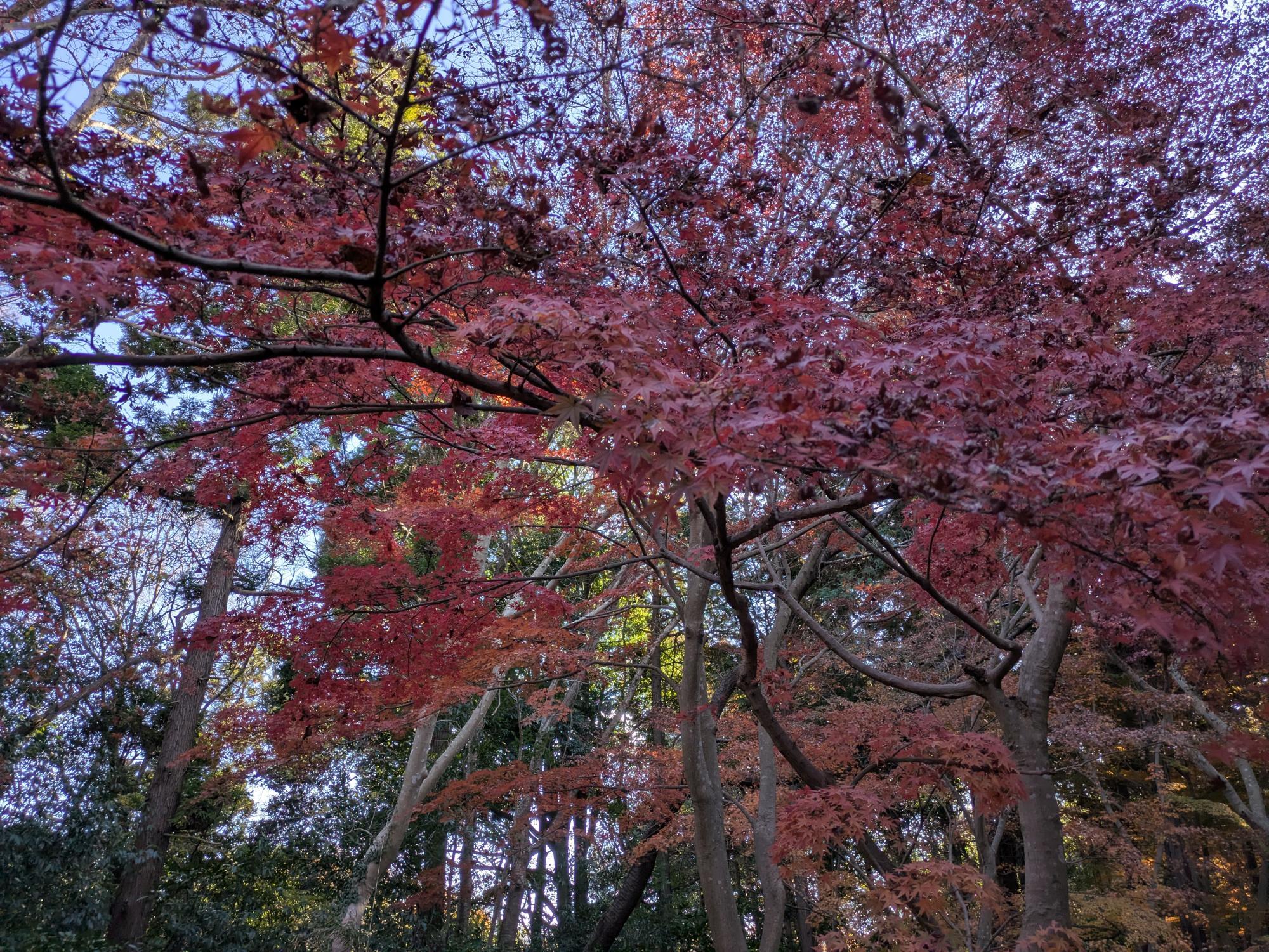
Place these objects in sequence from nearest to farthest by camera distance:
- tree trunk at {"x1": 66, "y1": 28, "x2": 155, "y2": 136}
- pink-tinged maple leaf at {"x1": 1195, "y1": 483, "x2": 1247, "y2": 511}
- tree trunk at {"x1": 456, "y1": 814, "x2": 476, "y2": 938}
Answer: pink-tinged maple leaf at {"x1": 1195, "y1": 483, "x2": 1247, "y2": 511} < tree trunk at {"x1": 66, "y1": 28, "x2": 155, "y2": 136} < tree trunk at {"x1": 456, "y1": 814, "x2": 476, "y2": 938}

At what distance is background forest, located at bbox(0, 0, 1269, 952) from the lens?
2605 mm

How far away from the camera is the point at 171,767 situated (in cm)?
921

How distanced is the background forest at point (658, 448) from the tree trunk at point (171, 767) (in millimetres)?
64

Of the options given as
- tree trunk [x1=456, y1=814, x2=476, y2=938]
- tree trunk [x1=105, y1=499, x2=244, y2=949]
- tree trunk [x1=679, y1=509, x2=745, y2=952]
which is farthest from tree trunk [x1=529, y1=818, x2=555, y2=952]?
tree trunk [x1=679, y1=509, x2=745, y2=952]

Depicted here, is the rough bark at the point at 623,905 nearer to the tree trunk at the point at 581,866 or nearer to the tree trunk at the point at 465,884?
the tree trunk at the point at 581,866

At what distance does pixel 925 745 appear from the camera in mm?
5418

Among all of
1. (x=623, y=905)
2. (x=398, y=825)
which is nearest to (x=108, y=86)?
(x=398, y=825)

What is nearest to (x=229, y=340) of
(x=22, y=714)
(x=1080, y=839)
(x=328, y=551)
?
(x=22, y=714)

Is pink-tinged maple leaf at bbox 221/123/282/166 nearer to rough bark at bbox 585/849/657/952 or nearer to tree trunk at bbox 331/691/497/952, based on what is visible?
tree trunk at bbox 331/691/497/952

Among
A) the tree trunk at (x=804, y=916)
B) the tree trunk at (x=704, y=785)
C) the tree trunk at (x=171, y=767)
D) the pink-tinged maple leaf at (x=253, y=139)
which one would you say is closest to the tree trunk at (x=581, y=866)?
the tree trunk at (x=804, y=916)

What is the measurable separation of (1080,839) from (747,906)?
17.7 feet

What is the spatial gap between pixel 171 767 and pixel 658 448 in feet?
30.6

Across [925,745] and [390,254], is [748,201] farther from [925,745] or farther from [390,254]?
[925,745]

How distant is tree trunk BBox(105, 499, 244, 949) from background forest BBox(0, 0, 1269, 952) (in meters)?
0.06
